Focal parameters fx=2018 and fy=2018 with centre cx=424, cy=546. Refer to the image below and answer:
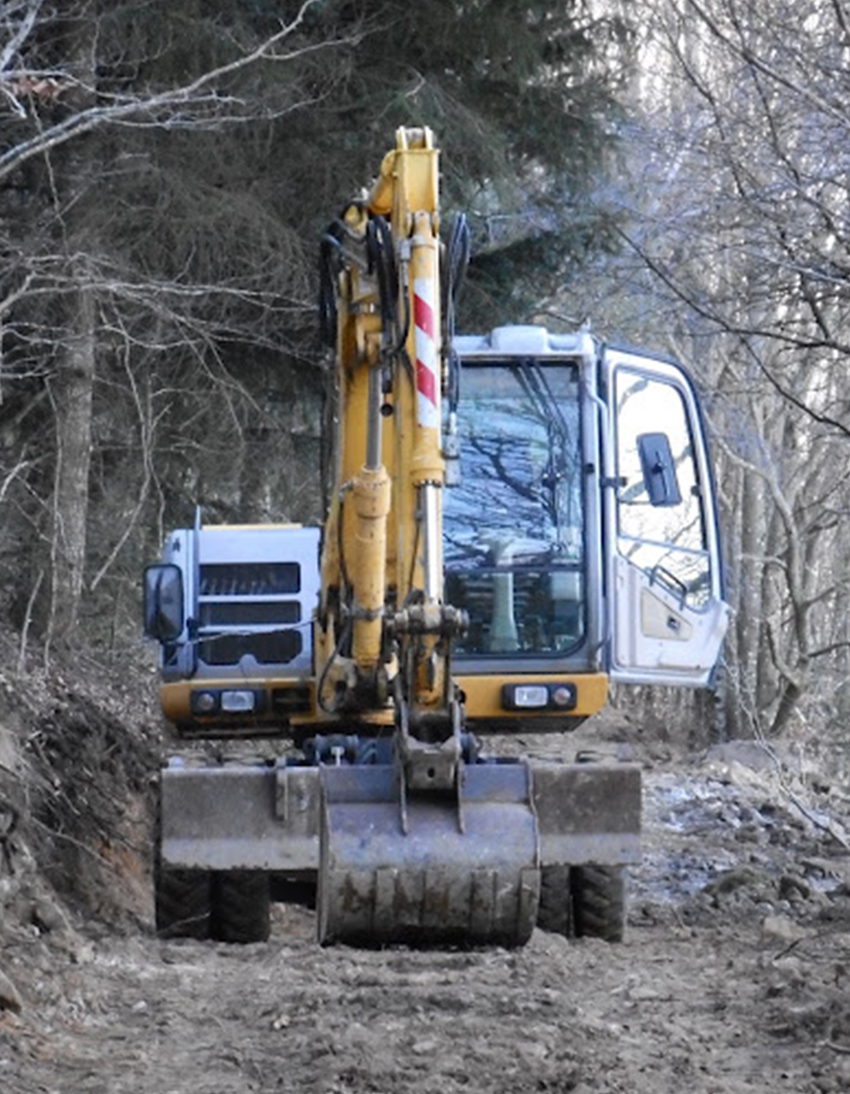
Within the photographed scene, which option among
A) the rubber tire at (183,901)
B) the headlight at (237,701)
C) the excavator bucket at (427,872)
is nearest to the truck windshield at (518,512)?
the headlight at (237,701)

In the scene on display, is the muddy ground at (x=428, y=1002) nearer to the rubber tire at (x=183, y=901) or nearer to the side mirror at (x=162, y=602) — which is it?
the rubber tire at (x=183, y=901)

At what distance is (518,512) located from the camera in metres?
11.3

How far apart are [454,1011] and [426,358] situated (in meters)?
2.66

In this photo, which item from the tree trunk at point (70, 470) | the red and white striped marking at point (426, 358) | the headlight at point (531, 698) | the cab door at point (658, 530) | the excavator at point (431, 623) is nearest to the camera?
the excavator at point (431, 623)

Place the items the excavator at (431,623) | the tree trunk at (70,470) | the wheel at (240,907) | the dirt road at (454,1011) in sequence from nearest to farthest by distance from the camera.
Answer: the dirt road at (454,1011) < the excavator at (431,623) < the wheel at (240,907) < the tree trunk at (70,470)

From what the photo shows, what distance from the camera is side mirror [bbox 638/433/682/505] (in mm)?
10930

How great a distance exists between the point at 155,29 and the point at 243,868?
7.34m

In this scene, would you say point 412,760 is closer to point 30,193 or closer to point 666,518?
point 666,518

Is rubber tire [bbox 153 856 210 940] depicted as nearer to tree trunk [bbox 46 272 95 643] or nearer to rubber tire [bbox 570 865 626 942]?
rubber tire [bbox 570 865 626 942]

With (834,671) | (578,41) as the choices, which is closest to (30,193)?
(578,41)

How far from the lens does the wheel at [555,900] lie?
32.4ft

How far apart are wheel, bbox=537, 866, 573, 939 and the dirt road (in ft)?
0.78

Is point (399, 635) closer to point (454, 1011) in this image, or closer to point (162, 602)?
point (454, 1011)

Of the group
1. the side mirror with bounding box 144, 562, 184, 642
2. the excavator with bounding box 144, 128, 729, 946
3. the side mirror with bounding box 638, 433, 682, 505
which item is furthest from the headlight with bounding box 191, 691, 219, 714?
the side mirror with bounding box 638, 433, 682, 505
